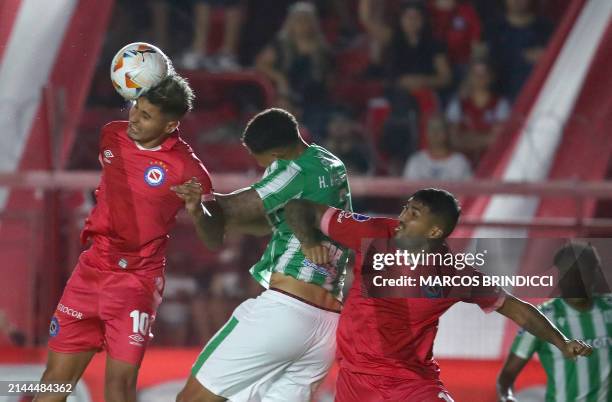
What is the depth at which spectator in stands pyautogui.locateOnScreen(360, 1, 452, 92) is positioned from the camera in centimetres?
1075

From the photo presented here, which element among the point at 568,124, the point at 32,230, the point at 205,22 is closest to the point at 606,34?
the point at 568,124

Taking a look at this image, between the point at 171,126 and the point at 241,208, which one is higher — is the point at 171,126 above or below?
above

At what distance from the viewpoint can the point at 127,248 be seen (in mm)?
5254

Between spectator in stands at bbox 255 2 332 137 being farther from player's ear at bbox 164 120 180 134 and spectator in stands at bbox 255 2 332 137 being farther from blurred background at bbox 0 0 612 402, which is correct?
player's ear at bbox 164 120 180 134

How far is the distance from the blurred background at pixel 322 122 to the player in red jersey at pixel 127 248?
155 cm

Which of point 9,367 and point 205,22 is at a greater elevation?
point 205,22

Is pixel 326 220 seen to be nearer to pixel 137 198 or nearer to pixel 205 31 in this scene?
pixel 137 198

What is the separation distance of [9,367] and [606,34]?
5.43 m

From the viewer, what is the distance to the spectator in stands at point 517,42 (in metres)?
10.9

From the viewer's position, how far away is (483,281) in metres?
4.91

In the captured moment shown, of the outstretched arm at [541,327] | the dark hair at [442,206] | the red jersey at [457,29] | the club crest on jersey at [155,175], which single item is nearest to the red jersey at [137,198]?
the club crest on jersey at [155,175]

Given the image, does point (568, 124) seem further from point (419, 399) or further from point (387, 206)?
point (419, 399)

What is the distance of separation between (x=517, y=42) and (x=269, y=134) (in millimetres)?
6462

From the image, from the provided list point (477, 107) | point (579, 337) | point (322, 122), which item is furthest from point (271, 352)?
point (477, 107)
